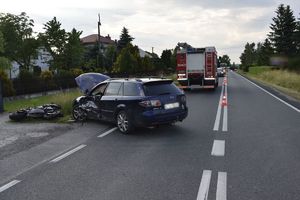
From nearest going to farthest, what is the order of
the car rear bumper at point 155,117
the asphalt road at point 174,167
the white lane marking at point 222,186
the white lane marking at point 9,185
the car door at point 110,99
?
the white lane marking at point 222,186
the asphalt road at point 174,167
the white lane marking at point 9,185
the car rear bumper at point 155,117
the car door at point 110,99

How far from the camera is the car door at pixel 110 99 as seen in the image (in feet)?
35.4

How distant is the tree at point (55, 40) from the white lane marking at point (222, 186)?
42.6m

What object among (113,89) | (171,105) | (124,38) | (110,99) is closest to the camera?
(171,105)

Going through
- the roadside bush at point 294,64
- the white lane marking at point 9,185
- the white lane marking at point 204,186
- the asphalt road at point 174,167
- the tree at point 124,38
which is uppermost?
the tree at point 124,38

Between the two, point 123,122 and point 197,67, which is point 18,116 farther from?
point 197,67

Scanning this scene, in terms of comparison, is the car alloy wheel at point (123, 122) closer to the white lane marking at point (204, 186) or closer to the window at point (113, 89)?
the window at point (113, 89)

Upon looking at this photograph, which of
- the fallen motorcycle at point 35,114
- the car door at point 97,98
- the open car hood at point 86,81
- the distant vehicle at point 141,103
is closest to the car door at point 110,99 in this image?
the distant vehicle at point 141,103

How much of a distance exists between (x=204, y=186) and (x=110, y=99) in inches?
234

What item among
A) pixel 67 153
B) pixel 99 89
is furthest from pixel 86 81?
pixel 67 153

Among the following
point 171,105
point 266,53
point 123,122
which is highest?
point 266,53

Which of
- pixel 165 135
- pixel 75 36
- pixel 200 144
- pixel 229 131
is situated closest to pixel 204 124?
pixel 229 131

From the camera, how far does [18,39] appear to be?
48281 mm

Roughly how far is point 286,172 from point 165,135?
4.10 metres

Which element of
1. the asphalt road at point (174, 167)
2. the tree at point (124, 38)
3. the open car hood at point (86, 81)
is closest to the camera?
the asphalt road at point (174, 167)
